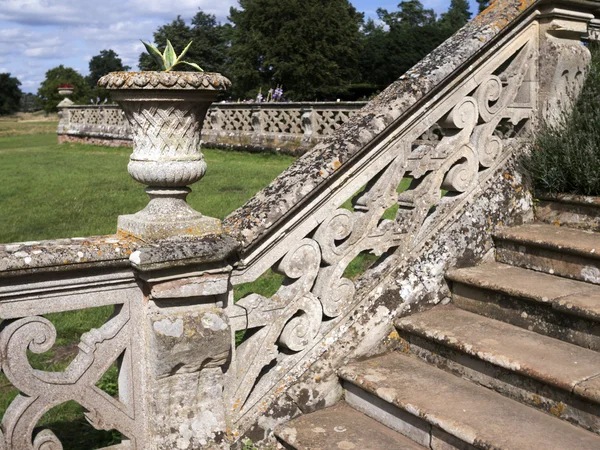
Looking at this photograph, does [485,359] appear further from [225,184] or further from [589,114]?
[225,184]

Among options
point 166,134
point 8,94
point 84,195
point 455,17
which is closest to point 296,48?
point 455,17

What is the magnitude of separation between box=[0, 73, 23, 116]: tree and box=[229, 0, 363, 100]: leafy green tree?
55.1 m

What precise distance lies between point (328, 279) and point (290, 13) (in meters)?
56.8

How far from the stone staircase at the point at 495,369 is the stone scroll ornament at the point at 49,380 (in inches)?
34.9

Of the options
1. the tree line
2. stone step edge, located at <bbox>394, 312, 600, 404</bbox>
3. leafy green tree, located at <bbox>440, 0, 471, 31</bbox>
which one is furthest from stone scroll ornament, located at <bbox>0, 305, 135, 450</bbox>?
leafy green tree, located at <bbox>440, 0, 471, 31</bbox>

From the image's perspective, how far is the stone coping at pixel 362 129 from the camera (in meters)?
3.24

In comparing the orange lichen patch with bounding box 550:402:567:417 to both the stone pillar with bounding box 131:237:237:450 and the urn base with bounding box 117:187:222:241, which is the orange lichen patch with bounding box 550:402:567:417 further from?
the urn base with bounding box 117:187:222:241

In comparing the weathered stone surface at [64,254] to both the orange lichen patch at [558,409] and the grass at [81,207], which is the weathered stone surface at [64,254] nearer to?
the grass at [81,207]

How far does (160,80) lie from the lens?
289cm

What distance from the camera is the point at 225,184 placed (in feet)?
38.6

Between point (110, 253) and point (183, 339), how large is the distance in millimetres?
509

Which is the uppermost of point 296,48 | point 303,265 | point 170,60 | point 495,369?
point 296,48

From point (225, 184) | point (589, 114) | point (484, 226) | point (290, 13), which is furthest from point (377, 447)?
point (290, 13)

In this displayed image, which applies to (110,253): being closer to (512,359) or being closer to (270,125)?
(512,359)
